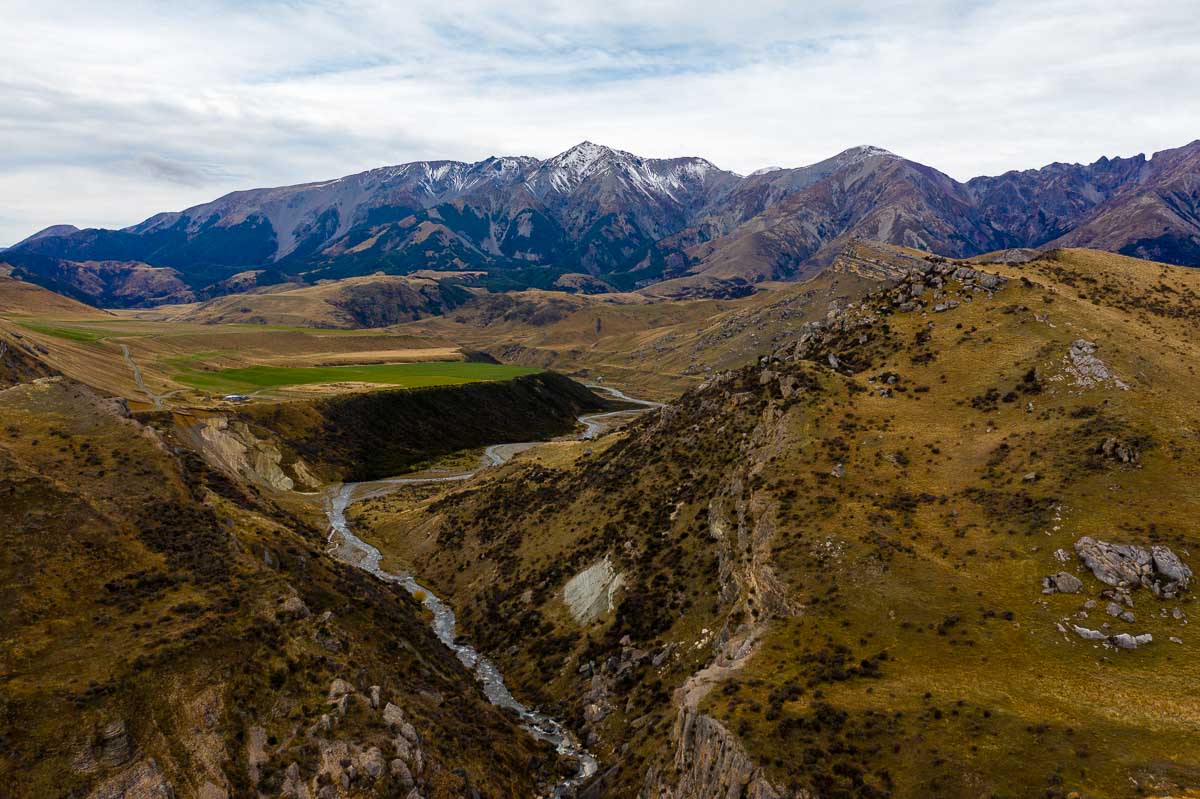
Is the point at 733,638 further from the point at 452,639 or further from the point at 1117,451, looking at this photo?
the point at 452,639

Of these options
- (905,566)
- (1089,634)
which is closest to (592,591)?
(905,566)

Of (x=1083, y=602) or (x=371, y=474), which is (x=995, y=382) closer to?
(x=1083, y=602)

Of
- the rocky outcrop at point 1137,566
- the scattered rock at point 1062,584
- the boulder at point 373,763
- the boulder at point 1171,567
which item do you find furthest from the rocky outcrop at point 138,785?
the boulder at point 1171,567

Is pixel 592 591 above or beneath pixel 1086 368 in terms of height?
beneath

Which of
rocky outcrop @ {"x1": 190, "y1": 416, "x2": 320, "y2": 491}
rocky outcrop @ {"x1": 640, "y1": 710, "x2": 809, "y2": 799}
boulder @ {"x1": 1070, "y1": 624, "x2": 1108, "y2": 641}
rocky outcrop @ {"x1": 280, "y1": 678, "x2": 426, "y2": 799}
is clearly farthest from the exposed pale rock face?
rocky outcrop @ {"x1": 190, "y1": 416, "x2": 320, "y2": 491}

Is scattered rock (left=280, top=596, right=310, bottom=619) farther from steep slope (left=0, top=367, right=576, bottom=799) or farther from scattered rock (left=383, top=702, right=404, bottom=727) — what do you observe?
scattered rock (left=383, top=702, right=404, bottom=727)

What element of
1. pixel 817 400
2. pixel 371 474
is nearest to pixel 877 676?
pixel 817 400
